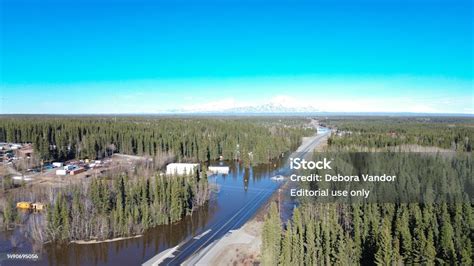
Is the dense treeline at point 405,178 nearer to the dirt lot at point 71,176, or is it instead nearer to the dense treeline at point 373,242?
the dense treeline at point 373,242

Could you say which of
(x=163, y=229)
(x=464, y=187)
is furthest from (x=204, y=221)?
(x=464, y=187)

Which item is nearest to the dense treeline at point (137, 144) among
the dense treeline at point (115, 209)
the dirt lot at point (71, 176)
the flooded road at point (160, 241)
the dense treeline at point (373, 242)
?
the dirt lot at point (71, 176)

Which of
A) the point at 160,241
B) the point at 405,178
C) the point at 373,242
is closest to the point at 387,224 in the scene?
the point at 373,242

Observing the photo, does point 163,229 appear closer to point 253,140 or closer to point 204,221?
point 204,221

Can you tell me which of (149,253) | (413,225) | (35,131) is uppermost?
(35,131)

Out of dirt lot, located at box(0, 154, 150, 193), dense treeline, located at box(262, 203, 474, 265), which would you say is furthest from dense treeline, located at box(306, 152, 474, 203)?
dirt lot, located at box(0, 154, 150, 193)

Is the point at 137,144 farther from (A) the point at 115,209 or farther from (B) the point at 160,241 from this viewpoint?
(B) the point at 160,241
